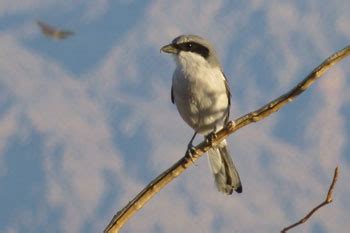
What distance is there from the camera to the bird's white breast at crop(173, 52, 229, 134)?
248 inches

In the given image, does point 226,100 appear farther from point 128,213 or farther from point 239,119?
point 128,213

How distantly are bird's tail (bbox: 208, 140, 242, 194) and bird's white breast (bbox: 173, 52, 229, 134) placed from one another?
512 millimetres

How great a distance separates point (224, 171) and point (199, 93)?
1076mm

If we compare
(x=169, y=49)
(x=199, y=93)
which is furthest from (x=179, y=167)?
(x=169, y=49)

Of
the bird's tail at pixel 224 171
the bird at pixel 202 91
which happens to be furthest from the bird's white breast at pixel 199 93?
the bird's tail at pixel 224 171

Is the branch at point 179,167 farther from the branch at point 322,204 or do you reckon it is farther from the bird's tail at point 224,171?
the bird's tail at point 224,171

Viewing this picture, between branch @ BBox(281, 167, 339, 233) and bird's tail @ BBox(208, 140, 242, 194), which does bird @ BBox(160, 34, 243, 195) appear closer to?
bird's tail @ BBox(208, 140, 242, 194)

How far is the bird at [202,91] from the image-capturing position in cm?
629

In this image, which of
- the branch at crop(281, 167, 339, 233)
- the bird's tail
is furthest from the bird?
the branch at crop(281, 167, 339, 233)

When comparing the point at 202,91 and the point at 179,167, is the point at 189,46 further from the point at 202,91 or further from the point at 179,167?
the point at 179,167

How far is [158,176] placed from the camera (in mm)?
2631

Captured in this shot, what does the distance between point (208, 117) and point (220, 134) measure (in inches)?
126

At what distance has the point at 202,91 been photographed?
6.28 meters

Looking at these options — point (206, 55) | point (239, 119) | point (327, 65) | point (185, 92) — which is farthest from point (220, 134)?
point (206, 55)
